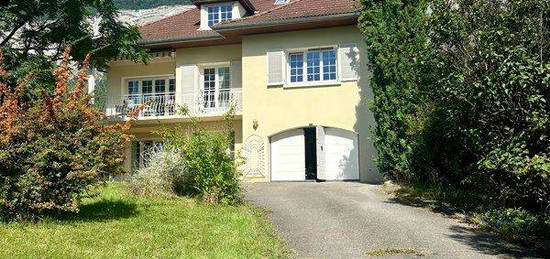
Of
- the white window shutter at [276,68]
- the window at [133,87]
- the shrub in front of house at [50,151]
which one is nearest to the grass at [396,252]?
the shrub in front of house at [50,151]

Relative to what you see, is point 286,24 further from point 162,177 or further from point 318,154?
point 162,177

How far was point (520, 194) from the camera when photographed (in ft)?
27.1

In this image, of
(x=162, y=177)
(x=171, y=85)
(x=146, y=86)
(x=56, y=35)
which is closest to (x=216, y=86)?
(x=171, y=85)

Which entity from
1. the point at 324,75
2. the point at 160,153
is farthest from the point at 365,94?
the point at 160,153

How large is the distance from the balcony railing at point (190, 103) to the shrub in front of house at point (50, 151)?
34.5 ft

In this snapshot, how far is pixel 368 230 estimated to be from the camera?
8992 millimetres

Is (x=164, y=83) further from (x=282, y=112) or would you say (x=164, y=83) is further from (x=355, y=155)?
(x=355, y=155)

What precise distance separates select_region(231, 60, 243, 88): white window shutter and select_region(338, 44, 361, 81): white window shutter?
4.34 m

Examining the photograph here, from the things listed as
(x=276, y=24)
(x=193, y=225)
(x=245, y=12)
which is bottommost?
(x=193, y=225)

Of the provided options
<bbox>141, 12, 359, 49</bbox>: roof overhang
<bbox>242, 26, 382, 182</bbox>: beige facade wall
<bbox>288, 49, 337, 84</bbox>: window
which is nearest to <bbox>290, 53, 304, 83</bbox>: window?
<bbox>288, 49, 337, 84</bbox>: window

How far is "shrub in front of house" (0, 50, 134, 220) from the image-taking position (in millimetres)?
8305

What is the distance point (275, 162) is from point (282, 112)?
1.86m

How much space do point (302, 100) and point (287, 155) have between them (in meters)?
2.09

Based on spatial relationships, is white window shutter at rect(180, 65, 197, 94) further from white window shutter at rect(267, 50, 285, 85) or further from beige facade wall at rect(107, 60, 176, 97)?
white window shutter at rect(267, 50, 285, 85)
